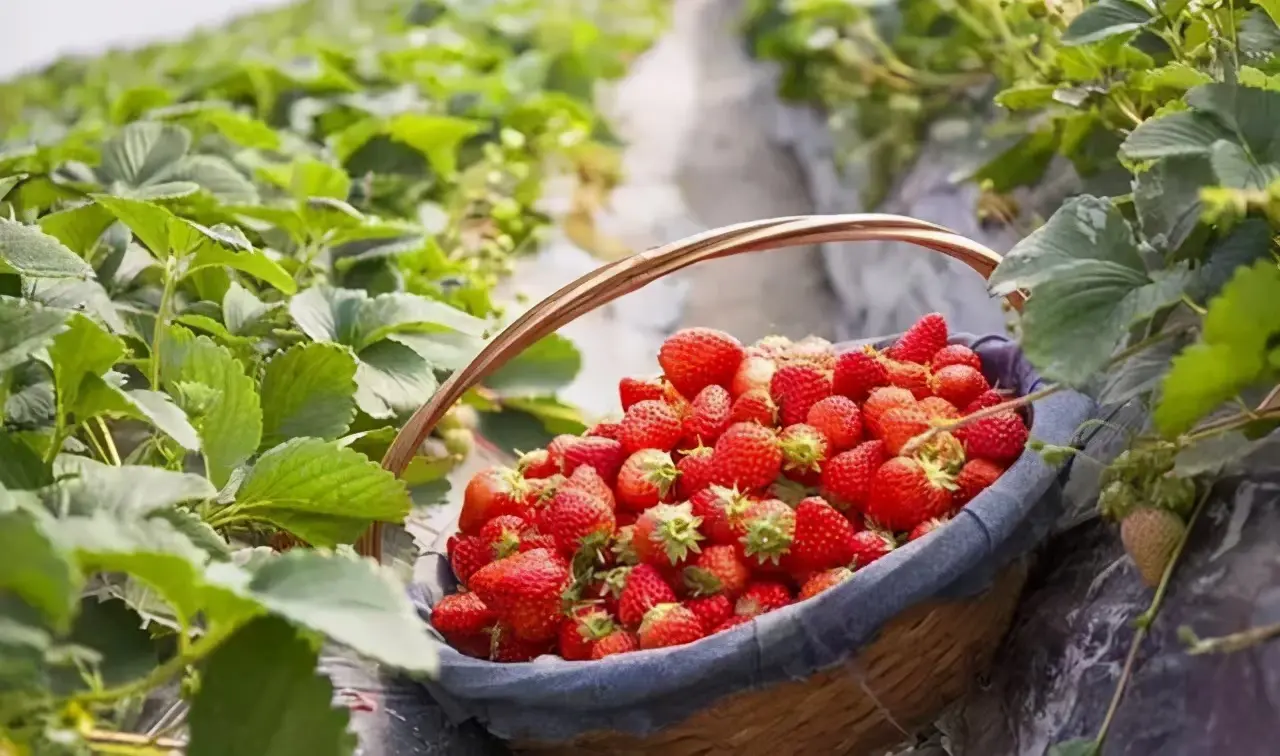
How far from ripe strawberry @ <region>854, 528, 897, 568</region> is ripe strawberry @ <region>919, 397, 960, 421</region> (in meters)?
0.10

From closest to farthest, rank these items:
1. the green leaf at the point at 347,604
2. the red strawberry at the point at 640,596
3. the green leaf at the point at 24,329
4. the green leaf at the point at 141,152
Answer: the green leaf at the point at 347,604 → the green leaf at the point at 24,329 → the red strawberry at the point at 640,596 → the green leaf at the point at 141,152

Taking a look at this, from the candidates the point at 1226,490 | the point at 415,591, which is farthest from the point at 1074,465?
the point at 415,591

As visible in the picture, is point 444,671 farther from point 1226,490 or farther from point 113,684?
point 1226,490

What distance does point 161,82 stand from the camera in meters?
1.99

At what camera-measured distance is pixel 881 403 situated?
0.78 metres

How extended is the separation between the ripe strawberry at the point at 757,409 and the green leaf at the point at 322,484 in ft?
0.84

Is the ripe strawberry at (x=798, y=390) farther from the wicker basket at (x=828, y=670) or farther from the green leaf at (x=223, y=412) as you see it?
the green leaf at (x=223, y=412)

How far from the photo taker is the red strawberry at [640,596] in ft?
2.34

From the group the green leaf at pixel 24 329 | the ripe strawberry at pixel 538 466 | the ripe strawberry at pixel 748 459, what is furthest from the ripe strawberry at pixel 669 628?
the green leaf at pixel 24 329

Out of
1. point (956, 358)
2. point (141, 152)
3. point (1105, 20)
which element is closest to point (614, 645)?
point (956, 358)

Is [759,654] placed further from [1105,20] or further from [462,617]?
[1105,20]

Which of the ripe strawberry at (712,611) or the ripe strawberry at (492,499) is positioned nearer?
the ripe strawberry at (712,611)

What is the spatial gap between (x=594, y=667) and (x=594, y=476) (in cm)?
18

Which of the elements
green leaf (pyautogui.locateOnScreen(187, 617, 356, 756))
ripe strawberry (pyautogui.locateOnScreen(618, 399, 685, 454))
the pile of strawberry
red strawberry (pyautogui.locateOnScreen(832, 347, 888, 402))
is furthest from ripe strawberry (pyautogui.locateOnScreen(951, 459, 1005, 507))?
green leaf (pyautogui.locateOnScreen(187, 617, 356, 756))
